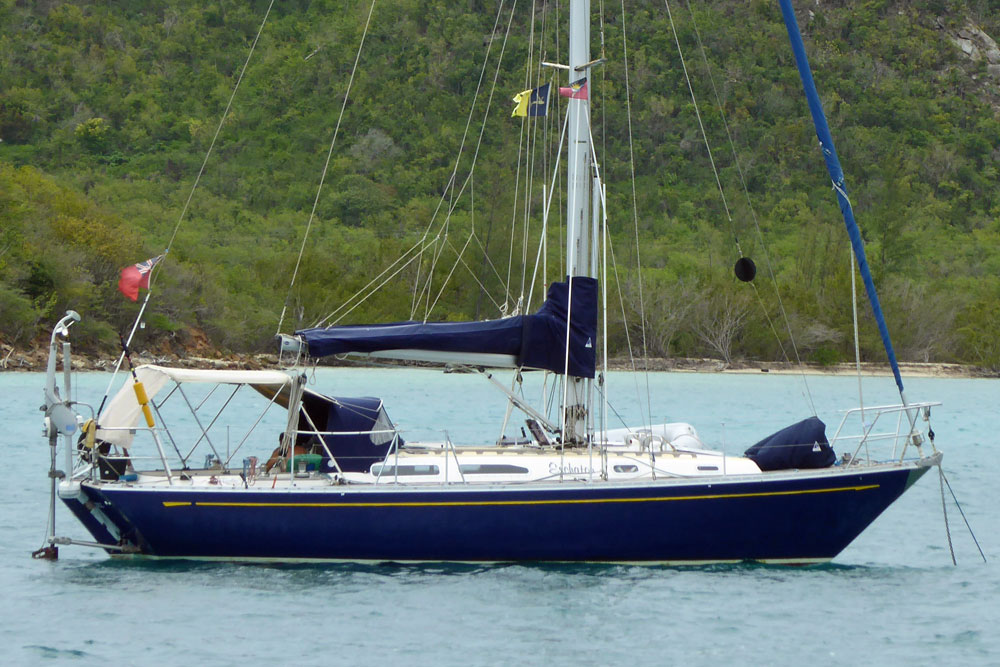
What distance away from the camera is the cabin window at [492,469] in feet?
55.0

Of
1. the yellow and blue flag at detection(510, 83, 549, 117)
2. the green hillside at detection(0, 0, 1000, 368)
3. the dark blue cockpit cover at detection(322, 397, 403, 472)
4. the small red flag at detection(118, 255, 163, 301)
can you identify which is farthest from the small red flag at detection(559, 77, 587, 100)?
the green hillside at detection(0, 0, 1000, 368)

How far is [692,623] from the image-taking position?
1507cm

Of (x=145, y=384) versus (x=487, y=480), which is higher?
(x=145, y=384)

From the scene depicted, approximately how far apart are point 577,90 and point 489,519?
227 inches

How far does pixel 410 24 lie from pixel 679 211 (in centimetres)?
2725

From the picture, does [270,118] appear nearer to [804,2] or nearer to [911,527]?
[804,2]

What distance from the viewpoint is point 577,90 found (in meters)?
17.9

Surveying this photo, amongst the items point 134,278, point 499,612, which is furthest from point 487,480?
point 134,278

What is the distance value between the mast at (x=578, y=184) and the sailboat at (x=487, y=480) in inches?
1.0

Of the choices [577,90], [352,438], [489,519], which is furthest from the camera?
[577,90]

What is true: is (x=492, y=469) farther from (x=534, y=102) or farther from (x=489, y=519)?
(x=534, y=102)

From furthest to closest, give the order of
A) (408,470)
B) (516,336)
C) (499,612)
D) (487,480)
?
(516,336), (408,470), (487,480), (499,612)

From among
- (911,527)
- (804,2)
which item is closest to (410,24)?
(804,2)

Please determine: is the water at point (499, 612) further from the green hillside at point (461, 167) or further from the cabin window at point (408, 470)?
the green hillside at point (461, 167)
